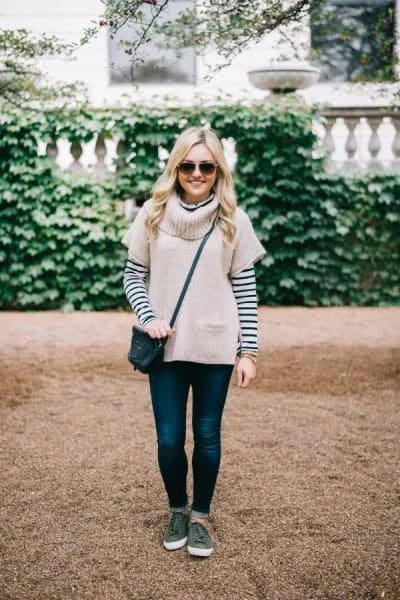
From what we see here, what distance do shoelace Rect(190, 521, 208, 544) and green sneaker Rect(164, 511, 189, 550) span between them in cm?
6

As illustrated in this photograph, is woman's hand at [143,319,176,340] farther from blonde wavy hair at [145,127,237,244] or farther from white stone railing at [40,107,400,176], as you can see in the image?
white stone railing at [40,107,400,176]

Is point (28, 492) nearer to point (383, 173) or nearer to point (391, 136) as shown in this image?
point (383, 173)

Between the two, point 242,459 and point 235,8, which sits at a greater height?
point 235,8

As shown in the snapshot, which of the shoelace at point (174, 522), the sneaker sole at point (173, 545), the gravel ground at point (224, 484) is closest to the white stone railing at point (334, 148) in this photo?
the gravel ground at point (224, 484)

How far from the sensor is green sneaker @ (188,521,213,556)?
3.03 meters

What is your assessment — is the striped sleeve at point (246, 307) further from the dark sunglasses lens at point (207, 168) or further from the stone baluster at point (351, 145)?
the stone baluster at point (351, 145)

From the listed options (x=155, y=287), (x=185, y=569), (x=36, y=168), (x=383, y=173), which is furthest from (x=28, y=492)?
(x=383, y=173)

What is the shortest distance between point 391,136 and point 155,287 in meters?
9.94

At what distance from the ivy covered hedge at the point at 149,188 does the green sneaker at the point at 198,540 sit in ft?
19.9

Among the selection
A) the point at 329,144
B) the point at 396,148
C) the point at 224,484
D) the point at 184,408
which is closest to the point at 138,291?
the point at 184,408

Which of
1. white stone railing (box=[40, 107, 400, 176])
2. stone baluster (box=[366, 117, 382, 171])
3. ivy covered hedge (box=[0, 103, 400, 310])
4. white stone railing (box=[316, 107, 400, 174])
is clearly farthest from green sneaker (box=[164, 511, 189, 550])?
stone baluster (box=[366, 117, 382, 171])

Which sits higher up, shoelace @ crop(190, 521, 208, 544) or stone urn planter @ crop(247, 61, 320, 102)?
stone urn planter @ crop(247, 61, 320, 102)

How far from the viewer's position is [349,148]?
30.7 feet

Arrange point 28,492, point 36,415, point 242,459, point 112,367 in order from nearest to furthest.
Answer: point 28,492 < point 242,459 < point 36,415 < point 112,367
